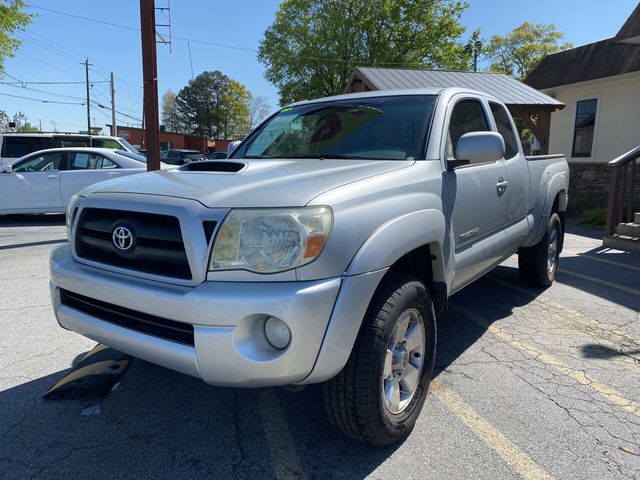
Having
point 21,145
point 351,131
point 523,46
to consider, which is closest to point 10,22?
point 21,145

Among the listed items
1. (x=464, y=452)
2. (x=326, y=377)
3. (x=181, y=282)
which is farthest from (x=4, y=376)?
(x=464, y=452)

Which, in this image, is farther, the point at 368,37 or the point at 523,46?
the point at 523,46

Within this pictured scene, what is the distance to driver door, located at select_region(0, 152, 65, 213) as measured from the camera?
395 inches

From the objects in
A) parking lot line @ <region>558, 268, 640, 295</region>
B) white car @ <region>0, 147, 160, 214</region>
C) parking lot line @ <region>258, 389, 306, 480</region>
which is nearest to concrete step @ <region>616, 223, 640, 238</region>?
parking lot line @ <region>558, 268, 640, 295</region>

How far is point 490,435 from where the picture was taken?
103 inches

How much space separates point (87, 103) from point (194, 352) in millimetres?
62535

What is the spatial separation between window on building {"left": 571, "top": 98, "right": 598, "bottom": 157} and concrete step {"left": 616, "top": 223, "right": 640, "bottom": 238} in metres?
6.63

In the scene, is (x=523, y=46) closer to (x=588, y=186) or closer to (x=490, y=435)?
(x=588, y=186)

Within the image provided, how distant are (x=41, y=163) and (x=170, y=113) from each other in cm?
7688

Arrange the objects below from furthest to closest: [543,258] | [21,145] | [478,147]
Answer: [21,145]
[543,258]
[478,147]

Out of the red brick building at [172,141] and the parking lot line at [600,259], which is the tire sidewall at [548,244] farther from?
the red brick building at [172,141]

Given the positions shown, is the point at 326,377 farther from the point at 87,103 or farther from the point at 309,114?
the point at 87,103

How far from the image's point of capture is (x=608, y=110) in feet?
43.8

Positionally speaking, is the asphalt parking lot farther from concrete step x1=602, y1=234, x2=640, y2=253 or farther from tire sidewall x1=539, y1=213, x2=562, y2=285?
concrete step x1=602, y1=234, x2=640, y2=253
